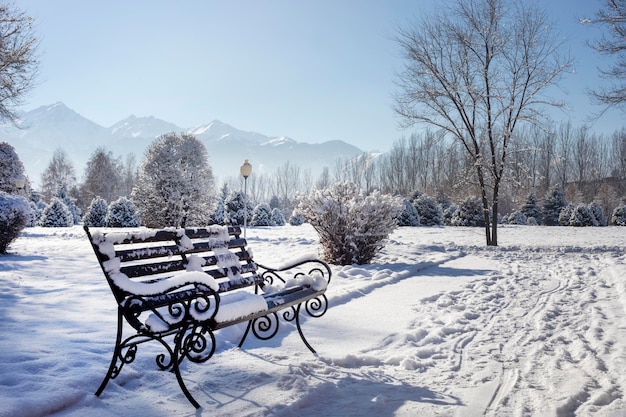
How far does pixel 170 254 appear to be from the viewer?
3078mm

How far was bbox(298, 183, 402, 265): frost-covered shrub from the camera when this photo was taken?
8.15 metres

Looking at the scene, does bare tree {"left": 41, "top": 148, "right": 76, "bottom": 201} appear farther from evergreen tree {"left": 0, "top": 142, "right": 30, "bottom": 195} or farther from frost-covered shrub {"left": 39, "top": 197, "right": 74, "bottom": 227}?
evergreen tree {"left": 0, "top": 142, "right": 30, "bottom": 195}

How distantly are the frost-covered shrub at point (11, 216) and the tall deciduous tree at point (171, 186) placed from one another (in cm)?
902

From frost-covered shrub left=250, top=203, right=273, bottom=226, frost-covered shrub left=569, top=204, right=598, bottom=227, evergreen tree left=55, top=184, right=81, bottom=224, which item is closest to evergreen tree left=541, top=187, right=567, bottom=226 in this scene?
frost-covered shrub left=569, top=204, right=598, bottom=227

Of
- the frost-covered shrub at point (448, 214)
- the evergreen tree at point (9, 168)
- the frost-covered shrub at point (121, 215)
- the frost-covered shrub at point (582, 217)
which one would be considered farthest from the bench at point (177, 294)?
the frost-covered shrub at point (582, 217)

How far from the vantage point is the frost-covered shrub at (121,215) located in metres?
21.2

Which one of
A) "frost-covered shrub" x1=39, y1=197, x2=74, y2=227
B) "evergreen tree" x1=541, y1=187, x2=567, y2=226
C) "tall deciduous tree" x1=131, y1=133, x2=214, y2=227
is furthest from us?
"evergreen tree" x1=541, y1=187, x2=567, y2=226

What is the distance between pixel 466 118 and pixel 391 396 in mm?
12639

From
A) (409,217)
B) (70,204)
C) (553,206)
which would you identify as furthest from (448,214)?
(70,204)

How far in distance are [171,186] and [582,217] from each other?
21.9 m

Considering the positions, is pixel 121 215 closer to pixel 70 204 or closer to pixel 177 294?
pixel 70 204

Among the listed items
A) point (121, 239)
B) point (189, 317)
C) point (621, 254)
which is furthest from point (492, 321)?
point (621, 254)

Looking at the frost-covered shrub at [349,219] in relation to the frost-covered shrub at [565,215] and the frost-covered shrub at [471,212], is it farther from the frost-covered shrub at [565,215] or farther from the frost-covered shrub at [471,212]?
the frost-covered shrub at [565,215]

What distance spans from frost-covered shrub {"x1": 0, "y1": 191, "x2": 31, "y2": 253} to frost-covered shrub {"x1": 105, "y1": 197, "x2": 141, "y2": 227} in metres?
12.3
